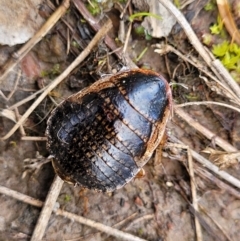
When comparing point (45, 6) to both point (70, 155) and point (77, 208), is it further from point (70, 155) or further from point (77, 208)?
point (77, 208)

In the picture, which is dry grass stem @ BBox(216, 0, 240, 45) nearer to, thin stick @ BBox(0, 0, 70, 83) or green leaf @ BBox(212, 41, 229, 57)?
green leaf @ BBox(212, 41, 229, 57)

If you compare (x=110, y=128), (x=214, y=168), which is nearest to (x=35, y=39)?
(x=110, y=128)

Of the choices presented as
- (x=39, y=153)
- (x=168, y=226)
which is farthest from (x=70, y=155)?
(x=168, y=226)

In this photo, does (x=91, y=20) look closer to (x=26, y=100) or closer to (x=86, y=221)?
(x=26, y=100)

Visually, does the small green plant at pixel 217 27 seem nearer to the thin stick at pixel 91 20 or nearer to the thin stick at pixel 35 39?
the thin stick at pixel 91 20

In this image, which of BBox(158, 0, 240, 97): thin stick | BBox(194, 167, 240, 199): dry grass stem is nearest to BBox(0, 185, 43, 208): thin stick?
BBox(194, 167, 240, 199): dry grass stem

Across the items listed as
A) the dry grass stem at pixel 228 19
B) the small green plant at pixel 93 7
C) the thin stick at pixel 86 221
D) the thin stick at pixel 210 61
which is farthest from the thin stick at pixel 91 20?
the thin stick at pixel 86 221
